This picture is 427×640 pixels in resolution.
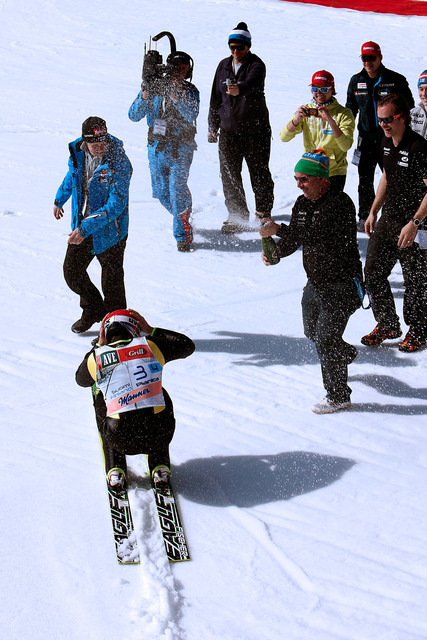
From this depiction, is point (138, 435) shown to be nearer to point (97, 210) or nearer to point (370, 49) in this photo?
point (97, 210)

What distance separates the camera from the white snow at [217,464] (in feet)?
10.3

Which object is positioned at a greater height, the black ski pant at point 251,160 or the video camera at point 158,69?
the video camera at point 158,69

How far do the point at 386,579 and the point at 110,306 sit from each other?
316 cm

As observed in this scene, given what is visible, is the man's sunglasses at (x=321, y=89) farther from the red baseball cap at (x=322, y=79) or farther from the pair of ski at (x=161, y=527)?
the pair of ski at (x=161, y=527)

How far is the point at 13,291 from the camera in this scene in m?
6.74

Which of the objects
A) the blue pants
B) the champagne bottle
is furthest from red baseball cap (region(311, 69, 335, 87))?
the champagne bottle

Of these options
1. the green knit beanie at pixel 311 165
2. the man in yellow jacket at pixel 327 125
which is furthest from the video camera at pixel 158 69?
the green knit beanie at pixel 311 165

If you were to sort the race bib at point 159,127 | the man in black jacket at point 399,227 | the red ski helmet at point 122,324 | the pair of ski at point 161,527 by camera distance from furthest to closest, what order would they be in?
the race bib at point 159,127 < the man in black jacket at point 399,227 < the red ski helmet at point 122,324 < the pair of ski at point 161,527

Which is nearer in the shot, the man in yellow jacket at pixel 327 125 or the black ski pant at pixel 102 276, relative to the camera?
the black ski pant at pixel 102 276

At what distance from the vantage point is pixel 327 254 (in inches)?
176

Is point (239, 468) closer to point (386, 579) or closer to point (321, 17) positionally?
point (386, 579)

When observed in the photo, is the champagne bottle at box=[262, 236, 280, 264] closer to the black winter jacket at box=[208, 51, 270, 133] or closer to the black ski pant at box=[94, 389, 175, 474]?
the black ski pant at box=[94, 389, 175, 474]

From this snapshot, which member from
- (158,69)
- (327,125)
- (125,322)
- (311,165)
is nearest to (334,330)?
(311,165)

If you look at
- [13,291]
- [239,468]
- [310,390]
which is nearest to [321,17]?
[13,291]
